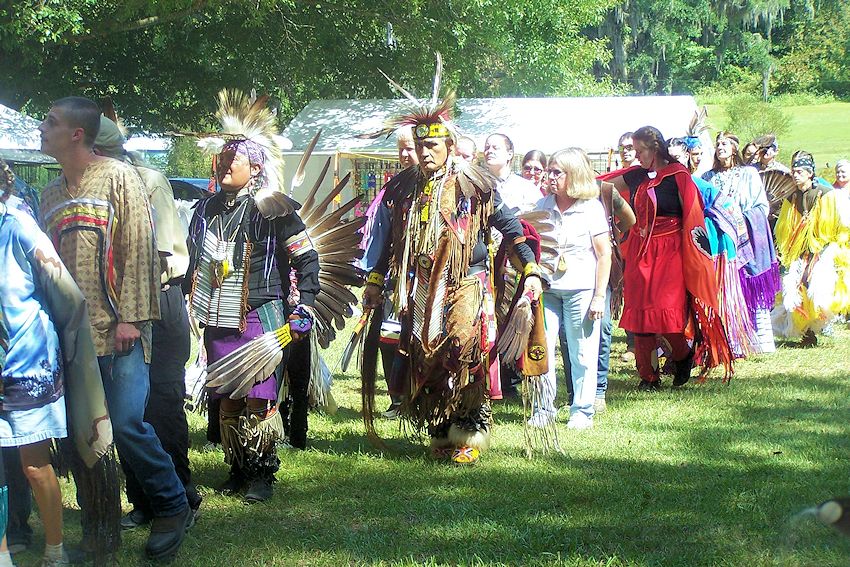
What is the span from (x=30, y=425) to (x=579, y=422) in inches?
133

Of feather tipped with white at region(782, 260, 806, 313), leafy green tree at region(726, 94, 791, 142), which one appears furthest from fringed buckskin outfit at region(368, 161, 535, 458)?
leafy green tree at region(726, 94, 791, 142)

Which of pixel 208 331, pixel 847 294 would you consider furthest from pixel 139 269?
pixel 847 294

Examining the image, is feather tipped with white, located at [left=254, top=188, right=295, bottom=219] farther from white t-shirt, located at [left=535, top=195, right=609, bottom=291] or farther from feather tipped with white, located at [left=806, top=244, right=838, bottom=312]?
feather tipped with white, located at [left=806, top=244, right=838, bottom=312]

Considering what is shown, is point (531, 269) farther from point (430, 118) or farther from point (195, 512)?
point (195, 512)

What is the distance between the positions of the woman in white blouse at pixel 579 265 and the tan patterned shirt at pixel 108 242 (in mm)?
2753

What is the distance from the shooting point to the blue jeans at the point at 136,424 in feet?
11.4

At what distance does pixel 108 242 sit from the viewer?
3.40 m

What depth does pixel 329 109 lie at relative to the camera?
19906 mm

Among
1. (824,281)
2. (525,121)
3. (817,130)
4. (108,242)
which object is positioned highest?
(817,130)

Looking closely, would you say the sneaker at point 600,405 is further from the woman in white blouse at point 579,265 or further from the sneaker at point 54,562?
the sneaker at point 54,562

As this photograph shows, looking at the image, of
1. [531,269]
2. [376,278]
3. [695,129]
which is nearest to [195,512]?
[376,278]

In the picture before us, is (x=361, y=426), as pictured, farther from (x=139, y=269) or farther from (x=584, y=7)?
(x=584, y=7)

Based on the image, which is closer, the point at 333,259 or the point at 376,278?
the point at 376,278

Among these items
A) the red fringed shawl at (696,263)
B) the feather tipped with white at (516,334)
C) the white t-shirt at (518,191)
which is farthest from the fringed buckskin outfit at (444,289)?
the red fringed shawl at (696,263)
